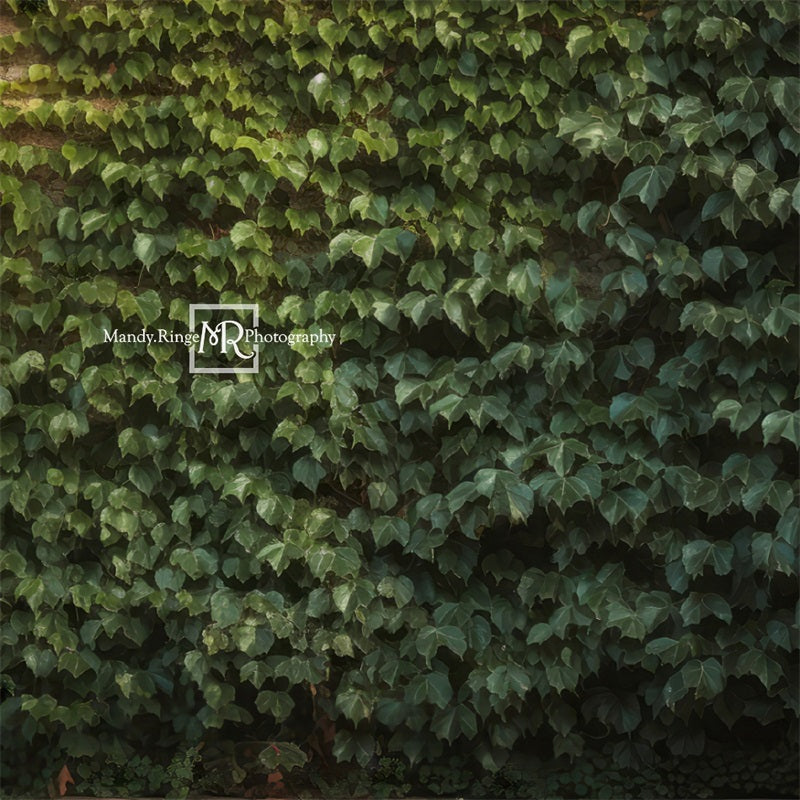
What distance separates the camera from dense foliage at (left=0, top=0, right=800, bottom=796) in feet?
10.3

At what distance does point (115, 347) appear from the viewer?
10.7 ft

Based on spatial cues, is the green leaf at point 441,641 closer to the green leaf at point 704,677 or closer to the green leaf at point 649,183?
the green leaf at point 704,677

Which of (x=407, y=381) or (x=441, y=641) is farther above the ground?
(x=407, y=381)

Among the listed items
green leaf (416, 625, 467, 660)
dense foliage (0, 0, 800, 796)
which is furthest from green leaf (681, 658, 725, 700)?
green leaf (416, 625, 467, 660)

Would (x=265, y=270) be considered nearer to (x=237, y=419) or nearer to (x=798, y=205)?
(x=237, y=419)

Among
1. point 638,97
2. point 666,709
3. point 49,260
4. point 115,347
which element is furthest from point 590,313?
point 49,260

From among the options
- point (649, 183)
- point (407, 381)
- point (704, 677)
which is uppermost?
point (649, 183)

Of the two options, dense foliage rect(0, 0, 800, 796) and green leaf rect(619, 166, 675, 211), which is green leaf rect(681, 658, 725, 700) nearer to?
dense foliage rect(0, 0, 800, 796)

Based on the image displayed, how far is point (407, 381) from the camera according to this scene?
10.4ft

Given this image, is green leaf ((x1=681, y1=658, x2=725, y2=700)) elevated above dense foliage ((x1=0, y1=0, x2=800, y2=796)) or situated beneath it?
situated beneath

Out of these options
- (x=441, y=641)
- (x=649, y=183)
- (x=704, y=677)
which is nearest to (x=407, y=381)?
(x=441, y=641)

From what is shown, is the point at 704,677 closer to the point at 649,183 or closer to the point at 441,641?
the point at 441,641

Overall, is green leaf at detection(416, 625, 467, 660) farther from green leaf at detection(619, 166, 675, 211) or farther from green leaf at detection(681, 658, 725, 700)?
green leaf at detection(619, 166, 675, 211)

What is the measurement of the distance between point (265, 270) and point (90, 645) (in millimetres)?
1294
